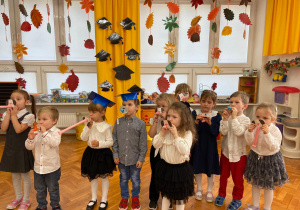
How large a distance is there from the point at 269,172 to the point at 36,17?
4.73m

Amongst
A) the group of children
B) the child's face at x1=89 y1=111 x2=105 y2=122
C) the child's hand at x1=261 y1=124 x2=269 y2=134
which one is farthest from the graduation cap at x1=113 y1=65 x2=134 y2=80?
the child's hand at x1=261 y1=124 x2=269 y2=134

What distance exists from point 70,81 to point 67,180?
2.48 metres

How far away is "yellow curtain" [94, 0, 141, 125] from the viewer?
401 cm

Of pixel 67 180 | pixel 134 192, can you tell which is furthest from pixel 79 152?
pixel 134 192

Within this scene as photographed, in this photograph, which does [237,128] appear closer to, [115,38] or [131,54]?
[131,54]

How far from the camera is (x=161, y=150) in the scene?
67.2 inches

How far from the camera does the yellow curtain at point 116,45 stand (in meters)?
4.01

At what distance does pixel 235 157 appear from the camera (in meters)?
1.93

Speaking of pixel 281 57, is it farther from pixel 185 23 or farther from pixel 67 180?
pixel 67 180

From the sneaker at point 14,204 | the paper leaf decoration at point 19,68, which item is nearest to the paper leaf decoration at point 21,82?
the paper leaf decoration at point 19,68

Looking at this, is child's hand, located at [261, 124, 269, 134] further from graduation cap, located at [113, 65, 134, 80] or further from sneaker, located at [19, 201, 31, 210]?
graduation cap, located at [113, 65, 134, 80]

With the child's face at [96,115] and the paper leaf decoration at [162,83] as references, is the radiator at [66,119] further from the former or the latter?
the child's face at [96,115]

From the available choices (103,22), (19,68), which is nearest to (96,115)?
(103,22)

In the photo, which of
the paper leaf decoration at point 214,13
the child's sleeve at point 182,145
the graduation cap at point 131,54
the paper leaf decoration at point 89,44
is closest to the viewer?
the child's sleeve at point 182,145
